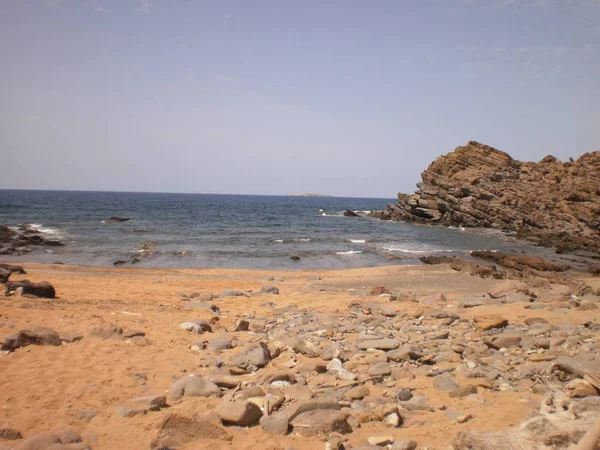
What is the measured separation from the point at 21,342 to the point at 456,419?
315 inches

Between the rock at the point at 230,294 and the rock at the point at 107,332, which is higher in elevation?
the rock at the point at 107,332

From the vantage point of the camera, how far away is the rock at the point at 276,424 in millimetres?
4941

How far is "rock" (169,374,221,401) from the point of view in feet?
20.0

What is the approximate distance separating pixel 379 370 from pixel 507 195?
57.7m

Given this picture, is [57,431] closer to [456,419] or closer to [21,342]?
[21,342]

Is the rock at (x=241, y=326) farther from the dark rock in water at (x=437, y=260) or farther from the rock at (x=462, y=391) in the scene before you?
the dark rock in water at (x=437, y=260)

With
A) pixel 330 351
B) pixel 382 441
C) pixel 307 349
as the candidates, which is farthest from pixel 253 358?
pixel 382 441

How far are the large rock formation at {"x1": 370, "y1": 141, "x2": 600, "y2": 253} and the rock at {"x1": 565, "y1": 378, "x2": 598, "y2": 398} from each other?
4185cm

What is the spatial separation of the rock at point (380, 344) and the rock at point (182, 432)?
3806mm

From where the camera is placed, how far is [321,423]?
4.97m

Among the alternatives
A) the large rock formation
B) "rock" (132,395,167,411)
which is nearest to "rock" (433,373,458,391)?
"rock" (132,395,167,411)

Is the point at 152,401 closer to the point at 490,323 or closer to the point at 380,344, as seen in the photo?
the point at 380,344

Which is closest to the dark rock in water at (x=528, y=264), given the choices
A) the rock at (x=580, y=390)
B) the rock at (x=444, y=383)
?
the rock at (x=444, y=383)

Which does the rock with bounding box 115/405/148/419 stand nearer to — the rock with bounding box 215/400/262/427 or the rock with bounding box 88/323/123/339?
the rock with bounding box 215/400/262/427
